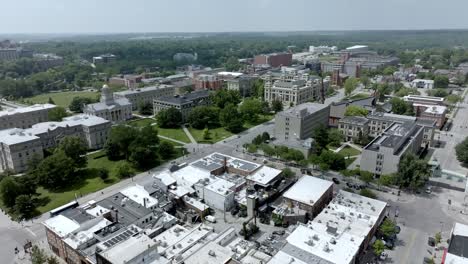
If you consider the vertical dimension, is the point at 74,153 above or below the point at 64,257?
above

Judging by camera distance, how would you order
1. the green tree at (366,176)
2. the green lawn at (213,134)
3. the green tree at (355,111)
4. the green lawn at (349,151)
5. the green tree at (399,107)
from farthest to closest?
the green tree at (399,107)
the green tree at (355,111)
the green lawn at (213,134)
the green lawn at (349,151)
the green tree at (366,176)

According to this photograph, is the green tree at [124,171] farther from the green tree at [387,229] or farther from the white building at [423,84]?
the white building at [423,84]

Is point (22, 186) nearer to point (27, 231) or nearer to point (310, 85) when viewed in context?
point (27, 231)

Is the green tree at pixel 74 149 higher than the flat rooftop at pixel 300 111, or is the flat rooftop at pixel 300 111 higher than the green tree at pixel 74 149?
the flat rooftop at pixel 300 111

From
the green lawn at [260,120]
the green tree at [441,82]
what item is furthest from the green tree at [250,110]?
the green tree at [441,82]

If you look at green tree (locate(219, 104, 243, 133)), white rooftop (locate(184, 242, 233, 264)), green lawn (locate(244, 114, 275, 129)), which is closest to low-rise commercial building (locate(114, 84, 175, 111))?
green tree (locate(219, 104, 243, 133))

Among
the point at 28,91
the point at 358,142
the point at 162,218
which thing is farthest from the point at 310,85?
the point at 28,91
